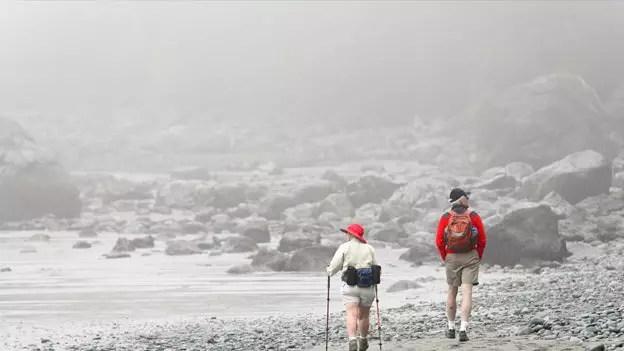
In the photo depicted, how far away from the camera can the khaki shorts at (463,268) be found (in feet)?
37.5

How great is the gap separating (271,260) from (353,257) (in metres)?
18.3

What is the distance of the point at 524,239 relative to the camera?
28.0m

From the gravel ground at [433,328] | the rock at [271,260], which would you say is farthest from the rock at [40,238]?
the gravel ground at [433,328]

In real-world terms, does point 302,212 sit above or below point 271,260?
above

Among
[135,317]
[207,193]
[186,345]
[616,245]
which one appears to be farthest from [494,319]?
[207,193]

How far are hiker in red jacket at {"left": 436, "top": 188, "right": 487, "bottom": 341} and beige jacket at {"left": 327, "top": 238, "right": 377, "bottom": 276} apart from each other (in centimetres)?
103

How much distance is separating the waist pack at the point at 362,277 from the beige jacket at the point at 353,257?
0.19ft

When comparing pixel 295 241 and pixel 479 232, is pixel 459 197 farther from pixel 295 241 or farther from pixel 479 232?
pixel 295 241

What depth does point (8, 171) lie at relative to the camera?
72.4 metres

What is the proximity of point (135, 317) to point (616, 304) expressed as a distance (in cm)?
949

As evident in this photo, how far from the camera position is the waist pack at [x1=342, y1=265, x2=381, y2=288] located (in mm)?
10898

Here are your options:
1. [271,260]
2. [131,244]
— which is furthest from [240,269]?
[131,244]

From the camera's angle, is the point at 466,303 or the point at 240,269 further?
the point at 240,269

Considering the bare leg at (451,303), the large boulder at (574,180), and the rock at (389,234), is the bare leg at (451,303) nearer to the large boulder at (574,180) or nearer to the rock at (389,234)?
Result: the rock at (389,234)
